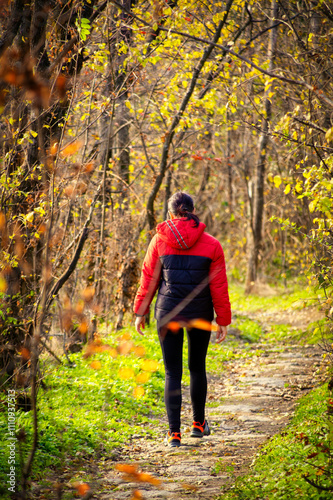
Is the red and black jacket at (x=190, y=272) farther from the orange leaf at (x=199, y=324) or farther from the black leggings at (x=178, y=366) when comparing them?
the black leggings at (x=178, y=366)

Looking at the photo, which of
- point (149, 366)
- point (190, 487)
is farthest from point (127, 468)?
point (149, 366)

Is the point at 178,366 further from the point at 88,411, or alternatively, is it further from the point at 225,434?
the point at 88,411

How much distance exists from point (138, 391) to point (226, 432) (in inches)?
57.7

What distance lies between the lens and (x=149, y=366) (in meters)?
7.14

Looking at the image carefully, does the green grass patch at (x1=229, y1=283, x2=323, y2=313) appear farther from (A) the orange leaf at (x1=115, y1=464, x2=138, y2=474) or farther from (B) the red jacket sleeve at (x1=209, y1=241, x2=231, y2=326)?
(A) the orange leaf at (x1=115, y1=464, x2=138, y2=474)

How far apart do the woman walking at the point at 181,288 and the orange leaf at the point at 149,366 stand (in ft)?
8.15

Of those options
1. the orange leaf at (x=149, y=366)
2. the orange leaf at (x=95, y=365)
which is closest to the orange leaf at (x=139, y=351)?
the orange leaf at (x=149, y=366)

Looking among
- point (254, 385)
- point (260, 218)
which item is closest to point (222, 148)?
point (260, 218)

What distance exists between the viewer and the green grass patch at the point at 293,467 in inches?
122

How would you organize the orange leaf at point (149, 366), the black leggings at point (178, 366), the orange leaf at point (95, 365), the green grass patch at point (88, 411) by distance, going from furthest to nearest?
the orange leaf at point (149, 366), the orange leaf at point (95, 365), the black leggings at point (178, 366), the green grass patch at point (88, 411)

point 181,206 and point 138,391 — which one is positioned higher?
point 181,206

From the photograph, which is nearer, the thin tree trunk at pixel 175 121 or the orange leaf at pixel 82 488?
the orange leaf at pixel 82 488

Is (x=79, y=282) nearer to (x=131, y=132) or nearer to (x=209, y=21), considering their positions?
(x=131, y=132)

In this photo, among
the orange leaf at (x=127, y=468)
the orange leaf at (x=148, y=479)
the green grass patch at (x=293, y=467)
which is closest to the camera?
the green grass patch at (x=293, y=467)
